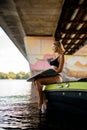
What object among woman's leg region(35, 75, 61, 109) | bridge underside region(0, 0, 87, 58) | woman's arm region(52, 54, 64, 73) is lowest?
woman's leg region(35, 75, 61, 109)

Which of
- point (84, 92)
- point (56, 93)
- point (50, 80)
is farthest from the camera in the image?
point (50, 80)

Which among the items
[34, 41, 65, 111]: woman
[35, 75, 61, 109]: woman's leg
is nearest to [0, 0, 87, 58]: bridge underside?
[34, 41, 65, 111]: woman

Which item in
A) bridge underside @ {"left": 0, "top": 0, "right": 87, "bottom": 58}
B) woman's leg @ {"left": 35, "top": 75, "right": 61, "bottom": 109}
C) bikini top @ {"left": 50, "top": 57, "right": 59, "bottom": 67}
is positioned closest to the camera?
woman's leg @ {"left": 35, "top": 75, "right": 61, "bottom": 109}

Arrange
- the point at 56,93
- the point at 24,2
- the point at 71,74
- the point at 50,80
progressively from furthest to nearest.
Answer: the point at 71,74
the point at 24,2
the point at 50,80
the point at 56,93

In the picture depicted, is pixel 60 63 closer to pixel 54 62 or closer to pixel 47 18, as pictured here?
pixel 54 62

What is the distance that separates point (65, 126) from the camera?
292 inches

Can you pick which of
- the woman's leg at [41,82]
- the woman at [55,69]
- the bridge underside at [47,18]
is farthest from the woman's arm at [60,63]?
the bridge underside at [47,18]

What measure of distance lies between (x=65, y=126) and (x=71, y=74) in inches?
1052

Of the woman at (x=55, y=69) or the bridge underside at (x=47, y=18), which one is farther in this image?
the bridge underside at (x=47, y=18)

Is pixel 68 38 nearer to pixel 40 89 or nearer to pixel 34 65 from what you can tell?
pixel 34 65

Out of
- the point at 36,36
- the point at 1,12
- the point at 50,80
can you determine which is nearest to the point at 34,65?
the point at 36,36

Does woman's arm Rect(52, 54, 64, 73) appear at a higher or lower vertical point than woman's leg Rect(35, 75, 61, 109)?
higher

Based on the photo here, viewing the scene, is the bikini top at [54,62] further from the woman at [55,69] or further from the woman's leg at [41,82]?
the woman's leg at [41,82]

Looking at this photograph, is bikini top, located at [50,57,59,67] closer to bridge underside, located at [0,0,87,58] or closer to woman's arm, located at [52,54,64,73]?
woman's arm, located at [52,54,64,73]
